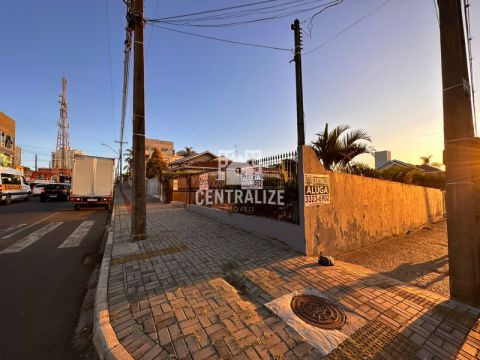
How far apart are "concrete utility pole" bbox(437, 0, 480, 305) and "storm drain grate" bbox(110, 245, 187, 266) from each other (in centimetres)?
507

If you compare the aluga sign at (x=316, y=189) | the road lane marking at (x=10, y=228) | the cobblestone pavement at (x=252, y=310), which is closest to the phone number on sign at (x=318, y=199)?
the aluga sign at (x=316, y=189)

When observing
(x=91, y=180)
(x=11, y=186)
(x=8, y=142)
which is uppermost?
(x=8, y=142)

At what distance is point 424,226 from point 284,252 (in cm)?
993

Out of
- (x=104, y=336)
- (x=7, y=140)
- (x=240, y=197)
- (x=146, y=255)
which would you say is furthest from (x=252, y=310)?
(x=7, y=140)

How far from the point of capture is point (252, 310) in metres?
2.86

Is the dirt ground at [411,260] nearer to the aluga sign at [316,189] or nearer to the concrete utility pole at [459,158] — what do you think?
the concrete utility pole at [459,158]

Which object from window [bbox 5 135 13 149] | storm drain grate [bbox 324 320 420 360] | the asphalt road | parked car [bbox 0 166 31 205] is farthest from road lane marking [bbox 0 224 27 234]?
window [bbox 5 135 13 149]

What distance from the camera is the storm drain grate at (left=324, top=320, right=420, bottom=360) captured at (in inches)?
85.0

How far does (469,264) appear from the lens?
3031 mm

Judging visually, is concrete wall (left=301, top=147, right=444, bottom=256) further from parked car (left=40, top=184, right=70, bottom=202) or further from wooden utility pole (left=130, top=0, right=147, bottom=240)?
parked car (left=40, top=184, right=70, bottom=202)

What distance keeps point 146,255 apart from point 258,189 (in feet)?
11.8

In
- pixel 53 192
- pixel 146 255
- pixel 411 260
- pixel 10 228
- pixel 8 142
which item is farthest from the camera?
pixel 8 142

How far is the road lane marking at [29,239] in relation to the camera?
18.7 ft

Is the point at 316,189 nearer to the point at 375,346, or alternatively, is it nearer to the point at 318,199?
the point at 318,199
